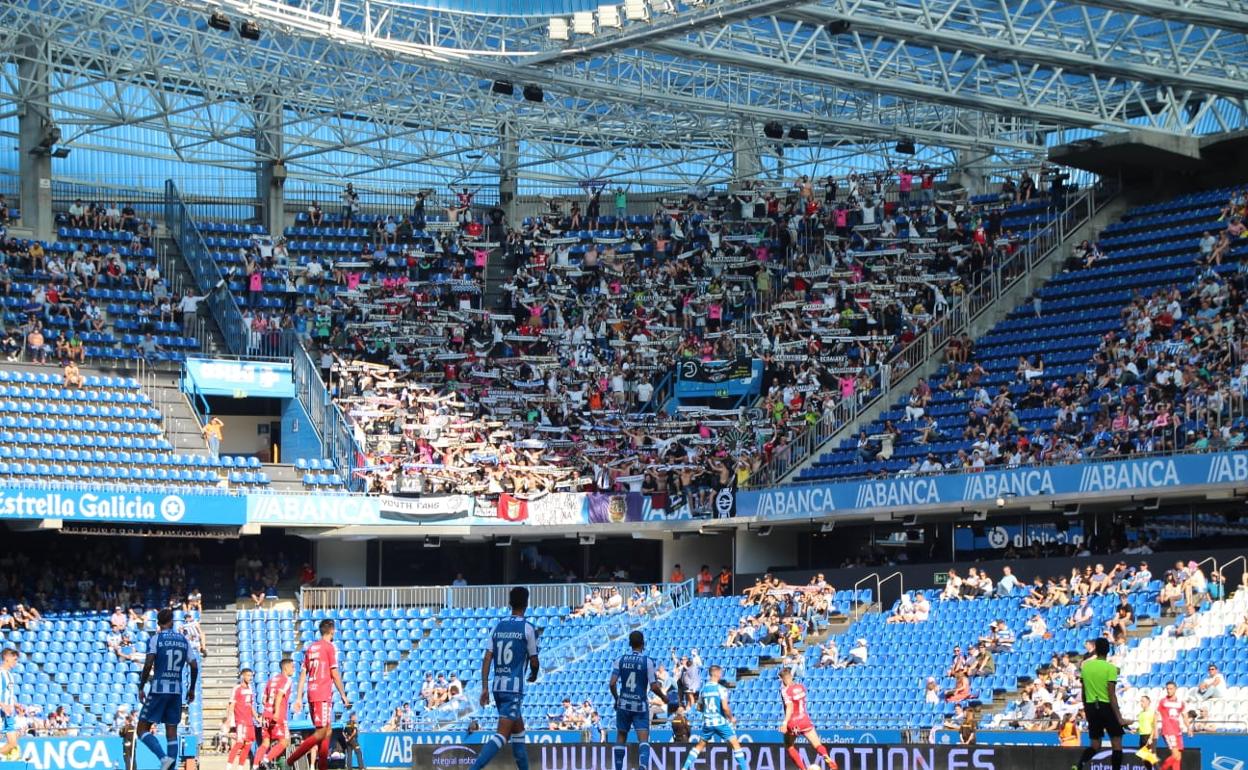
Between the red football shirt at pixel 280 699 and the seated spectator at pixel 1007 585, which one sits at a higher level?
the seated spectator at pixel 1007 585

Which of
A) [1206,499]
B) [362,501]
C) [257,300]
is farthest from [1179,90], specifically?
[257,300]

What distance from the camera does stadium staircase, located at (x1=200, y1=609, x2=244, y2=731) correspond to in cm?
4178

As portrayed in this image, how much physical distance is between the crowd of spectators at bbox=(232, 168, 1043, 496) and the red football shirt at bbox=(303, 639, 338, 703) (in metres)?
22.1

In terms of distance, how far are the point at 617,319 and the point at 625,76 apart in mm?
7324

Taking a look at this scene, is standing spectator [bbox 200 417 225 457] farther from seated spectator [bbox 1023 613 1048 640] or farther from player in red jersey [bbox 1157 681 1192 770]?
player in red jersey [bbox 1157 681 1192 770]

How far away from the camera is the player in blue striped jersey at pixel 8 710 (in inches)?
1133

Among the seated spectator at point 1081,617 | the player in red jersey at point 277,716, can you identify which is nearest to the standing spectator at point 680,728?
the player in red jersey at point 277,716

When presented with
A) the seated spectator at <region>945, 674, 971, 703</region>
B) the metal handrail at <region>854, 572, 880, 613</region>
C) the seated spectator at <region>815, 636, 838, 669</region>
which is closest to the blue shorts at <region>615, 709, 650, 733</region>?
the seated spectator at <region>945, 674, 971, 703</region>

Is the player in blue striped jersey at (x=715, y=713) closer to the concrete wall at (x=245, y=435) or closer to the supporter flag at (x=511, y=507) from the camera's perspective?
the supporter flag at (x=511, y=507)

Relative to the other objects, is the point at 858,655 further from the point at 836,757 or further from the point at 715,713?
the point at 715,713

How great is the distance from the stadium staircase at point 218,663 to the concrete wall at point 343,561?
12.4ft

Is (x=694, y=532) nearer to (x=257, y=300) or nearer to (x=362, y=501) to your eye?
(x=362, y=501)

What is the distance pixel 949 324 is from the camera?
1864 inches

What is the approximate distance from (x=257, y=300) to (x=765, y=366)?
1329cm
